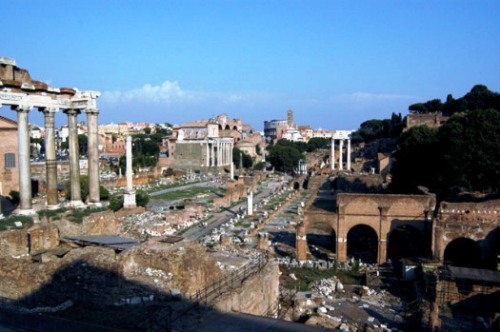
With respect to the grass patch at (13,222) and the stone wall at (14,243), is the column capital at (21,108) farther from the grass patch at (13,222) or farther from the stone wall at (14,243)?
the stone wall at (14,243)

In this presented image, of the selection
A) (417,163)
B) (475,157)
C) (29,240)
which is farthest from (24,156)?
(417,163)

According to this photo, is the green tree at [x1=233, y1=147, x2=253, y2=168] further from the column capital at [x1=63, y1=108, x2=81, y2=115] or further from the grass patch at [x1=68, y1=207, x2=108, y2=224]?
the grass patch at [x1=68, y1=207, x2=108, y2=224]

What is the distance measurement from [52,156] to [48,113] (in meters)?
1.63

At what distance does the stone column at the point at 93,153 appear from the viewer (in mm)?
18234

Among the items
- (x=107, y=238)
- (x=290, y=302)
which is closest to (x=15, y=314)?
(x=107, y=238)

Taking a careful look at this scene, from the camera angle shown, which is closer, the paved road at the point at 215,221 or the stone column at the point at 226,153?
the paved road at the point at 215,221

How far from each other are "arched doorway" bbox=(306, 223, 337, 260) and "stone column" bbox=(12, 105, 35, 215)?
12.9 meters

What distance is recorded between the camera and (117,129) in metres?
152

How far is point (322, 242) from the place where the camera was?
25844 mm

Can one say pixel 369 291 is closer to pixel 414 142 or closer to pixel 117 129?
pixel 414 142

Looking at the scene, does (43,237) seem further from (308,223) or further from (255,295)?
(308,223)

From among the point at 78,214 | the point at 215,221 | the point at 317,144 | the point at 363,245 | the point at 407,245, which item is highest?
the point at 317,144

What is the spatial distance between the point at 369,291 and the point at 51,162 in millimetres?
12684

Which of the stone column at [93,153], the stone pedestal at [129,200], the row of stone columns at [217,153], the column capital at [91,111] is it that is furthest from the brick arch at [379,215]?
the row of stone columns at [217,153]
